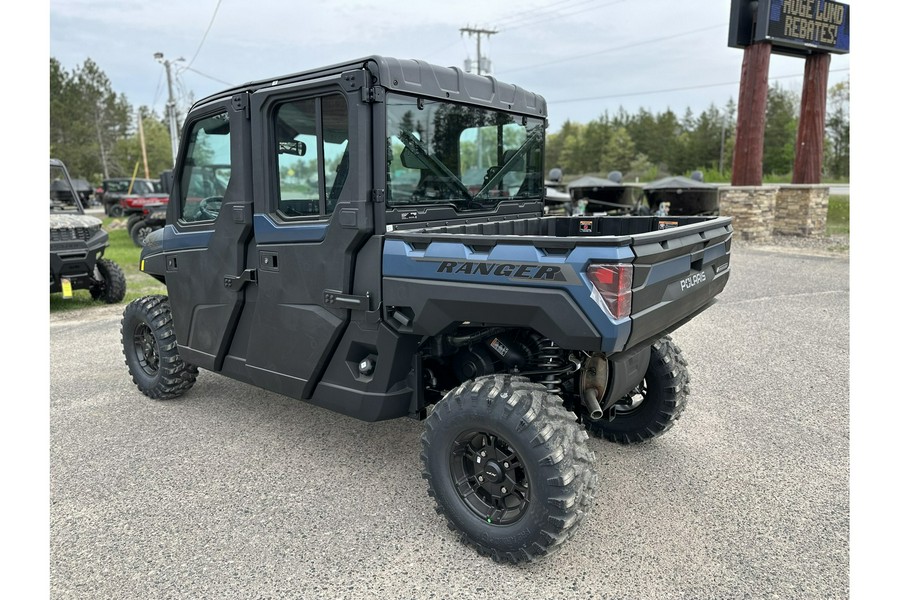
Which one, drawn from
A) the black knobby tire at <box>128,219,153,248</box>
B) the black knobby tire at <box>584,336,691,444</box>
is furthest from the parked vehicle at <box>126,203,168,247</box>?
the black knobby tire at <box>584,336,691,444</box>

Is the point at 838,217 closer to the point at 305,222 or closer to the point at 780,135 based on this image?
the point at 305,222

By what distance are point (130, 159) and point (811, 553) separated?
71.5 meters

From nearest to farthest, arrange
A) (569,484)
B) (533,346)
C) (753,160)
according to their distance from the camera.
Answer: (569,484), (533,346), (753,160)

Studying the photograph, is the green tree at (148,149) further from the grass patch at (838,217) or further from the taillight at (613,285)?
the taillight at (613,285)

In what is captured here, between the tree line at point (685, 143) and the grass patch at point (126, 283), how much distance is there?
4455 centimetres

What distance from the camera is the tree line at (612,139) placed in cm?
4706

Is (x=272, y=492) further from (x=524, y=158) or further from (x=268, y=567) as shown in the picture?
(x=524, y=158)

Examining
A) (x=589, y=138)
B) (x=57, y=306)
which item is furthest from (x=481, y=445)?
(x=589, y=138)

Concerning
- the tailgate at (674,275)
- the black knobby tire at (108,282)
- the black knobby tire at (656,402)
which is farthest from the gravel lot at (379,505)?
the black knobby tire at (108,282)

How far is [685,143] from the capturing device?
65.8 m

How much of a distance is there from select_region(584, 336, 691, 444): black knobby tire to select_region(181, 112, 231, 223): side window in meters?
2.86

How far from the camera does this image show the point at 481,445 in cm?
310

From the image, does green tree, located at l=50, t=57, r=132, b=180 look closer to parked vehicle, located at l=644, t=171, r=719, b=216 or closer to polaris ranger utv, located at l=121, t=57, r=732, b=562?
parked vehicle, located at l=644, t=171, r=719, b=216

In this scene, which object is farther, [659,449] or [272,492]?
[659,449]
